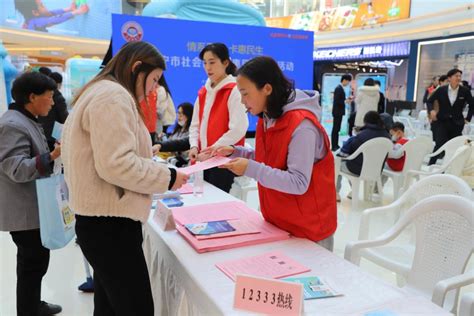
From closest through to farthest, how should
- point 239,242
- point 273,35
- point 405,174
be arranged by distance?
point 239,242, point 405,174, point 273,35

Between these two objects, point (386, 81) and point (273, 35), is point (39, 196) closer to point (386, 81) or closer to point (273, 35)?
point (273, 35)

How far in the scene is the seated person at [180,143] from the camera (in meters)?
3.01

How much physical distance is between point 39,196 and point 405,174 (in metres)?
3.50

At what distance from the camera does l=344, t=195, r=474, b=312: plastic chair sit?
1.52 m

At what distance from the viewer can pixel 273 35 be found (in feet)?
18.0

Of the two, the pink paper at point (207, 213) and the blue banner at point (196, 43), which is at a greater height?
the blue banner at point (196, 43)

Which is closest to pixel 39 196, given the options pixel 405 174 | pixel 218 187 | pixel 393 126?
pixel 218 187

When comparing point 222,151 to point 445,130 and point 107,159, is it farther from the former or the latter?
point 445,130

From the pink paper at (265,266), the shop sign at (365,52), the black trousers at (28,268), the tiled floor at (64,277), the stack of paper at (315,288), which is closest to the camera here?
the stack of paper at (315,288)

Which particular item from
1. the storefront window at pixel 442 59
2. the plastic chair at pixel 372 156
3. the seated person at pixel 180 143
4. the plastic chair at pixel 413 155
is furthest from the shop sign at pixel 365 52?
the seated person at pixel 180 143

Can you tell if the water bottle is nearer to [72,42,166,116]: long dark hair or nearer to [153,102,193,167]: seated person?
[153,102,193,167]: seated person

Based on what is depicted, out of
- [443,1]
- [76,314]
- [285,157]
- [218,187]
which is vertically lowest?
[76,314]

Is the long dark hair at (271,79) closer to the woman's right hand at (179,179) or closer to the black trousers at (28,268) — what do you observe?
the woman's right hand at (179,179)

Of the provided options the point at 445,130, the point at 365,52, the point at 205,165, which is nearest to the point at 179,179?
the point at 205,165
